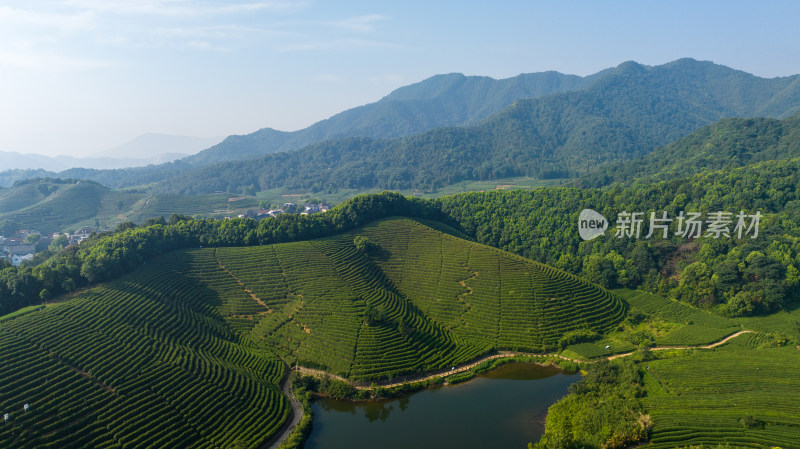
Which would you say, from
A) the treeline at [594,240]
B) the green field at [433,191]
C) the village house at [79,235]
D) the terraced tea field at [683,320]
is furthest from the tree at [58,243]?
the terraced tea field at [683,320]

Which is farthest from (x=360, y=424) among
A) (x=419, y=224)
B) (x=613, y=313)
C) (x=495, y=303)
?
(x=419, y=224)

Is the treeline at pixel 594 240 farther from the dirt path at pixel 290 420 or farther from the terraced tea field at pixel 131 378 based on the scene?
the dirt path at pixel 290 420

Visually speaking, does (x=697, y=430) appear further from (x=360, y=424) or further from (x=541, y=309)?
(x=360, y=424)
